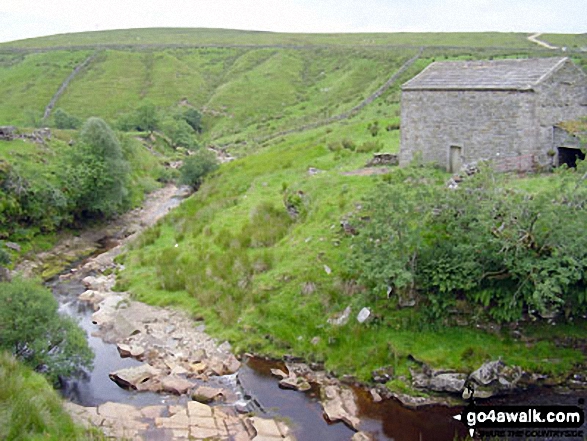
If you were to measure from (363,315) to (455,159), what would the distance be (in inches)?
380

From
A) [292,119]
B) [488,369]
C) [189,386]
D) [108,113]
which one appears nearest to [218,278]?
[189,386]

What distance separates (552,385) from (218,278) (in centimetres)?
1205

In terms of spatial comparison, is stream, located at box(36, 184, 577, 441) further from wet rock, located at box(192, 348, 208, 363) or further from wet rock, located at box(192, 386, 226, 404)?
wet rock, located at box(192, 348, 208, 363)

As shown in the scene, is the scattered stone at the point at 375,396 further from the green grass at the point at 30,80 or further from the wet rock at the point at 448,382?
the green grass at the point at 30,80

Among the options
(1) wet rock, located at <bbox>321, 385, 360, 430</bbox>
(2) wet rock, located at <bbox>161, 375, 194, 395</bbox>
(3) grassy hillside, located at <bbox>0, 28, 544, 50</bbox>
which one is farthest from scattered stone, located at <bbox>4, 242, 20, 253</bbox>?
(3) grassy hillside, located at <bbox>0, 28, 544, 50</bbox>

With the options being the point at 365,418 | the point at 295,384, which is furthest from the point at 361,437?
the point at 295,384

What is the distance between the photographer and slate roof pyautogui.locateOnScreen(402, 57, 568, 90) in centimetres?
2169

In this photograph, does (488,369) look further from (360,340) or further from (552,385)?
(360,340)

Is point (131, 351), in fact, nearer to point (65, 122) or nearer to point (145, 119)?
point (145, 119)

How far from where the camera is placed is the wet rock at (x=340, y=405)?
14211mm

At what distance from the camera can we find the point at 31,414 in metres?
11.5

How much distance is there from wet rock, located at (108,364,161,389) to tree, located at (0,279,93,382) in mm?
949

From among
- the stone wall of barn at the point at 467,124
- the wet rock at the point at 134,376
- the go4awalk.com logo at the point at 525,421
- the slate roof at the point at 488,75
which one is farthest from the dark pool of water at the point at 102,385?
the slate roof at the point at 488,75

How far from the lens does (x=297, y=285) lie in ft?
63.4
